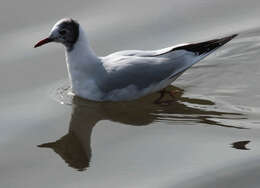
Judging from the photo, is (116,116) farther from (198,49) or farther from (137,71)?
(198,49)

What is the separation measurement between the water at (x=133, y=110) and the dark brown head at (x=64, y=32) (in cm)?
64

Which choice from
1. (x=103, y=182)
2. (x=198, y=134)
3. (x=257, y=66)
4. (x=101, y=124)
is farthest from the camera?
(x=257, y=66)

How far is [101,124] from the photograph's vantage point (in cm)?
788

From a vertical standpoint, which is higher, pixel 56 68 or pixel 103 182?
pixel 56 68

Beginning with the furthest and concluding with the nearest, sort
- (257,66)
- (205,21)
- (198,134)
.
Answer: (205,21)
(257,66)
(198,134)

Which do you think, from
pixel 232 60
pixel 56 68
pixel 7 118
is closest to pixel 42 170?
pixel 7 118

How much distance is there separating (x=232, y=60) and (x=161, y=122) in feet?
5.47

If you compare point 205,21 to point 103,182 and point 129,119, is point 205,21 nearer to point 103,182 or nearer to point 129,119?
point 129,119

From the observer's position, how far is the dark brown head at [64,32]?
325 inches

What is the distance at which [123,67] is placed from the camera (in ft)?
26.6

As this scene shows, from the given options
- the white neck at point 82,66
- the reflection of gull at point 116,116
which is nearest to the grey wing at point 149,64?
the white neck at point 82,66

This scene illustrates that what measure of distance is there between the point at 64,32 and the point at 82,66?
47cm

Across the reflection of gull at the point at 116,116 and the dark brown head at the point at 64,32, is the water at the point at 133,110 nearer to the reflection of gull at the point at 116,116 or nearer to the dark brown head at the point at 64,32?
the reflection of gull at the point at 116,116

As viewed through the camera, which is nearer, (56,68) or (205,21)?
(56,68)
